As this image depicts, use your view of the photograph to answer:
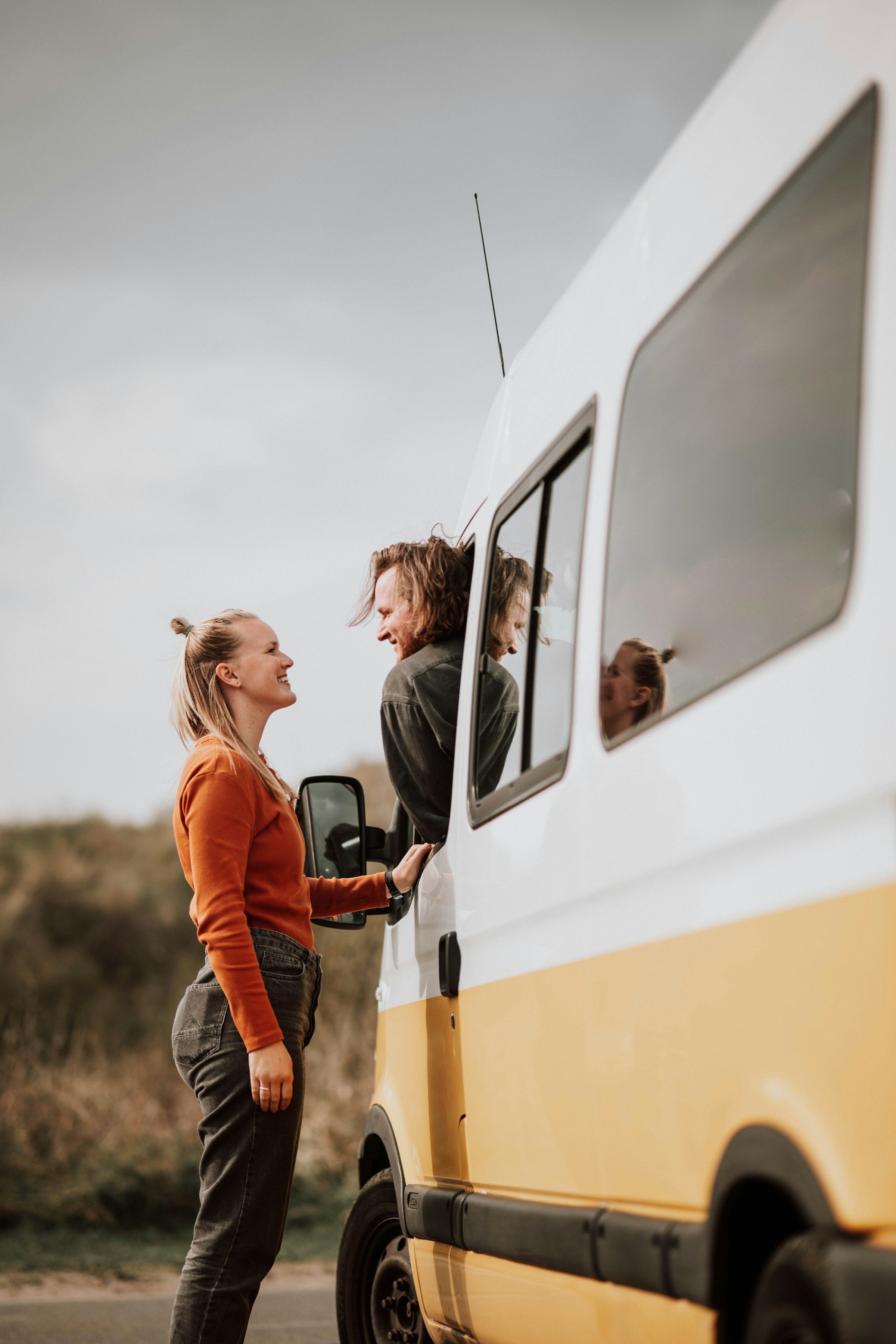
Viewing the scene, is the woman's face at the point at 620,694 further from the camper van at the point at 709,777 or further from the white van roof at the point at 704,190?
the white van roof at the point at 704,190

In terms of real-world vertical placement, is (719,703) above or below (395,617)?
A: below

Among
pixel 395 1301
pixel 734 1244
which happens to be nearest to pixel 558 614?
pixel 734 1244

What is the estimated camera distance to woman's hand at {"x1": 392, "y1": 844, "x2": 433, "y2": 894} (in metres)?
3.36

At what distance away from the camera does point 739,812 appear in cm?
158

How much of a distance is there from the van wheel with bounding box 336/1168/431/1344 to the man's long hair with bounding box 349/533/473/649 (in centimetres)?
151

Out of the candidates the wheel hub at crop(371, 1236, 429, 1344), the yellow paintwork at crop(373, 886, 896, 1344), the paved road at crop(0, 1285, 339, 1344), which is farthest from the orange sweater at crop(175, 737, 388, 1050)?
the paved road at crop(0, 1285, 339, 1344)

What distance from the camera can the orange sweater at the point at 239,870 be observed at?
2.86 meters

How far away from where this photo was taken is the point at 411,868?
339 centimetres

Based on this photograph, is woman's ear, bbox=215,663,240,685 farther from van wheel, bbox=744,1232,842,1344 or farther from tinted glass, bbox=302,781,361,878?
van wheel, bbox=744,1232,842,1344

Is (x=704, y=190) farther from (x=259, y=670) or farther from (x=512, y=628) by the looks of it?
(x=259, y=670)

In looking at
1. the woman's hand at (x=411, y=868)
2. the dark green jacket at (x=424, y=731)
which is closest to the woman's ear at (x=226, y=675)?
the dark green jacket at (x=424, y=731)

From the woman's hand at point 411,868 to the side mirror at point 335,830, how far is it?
266mm

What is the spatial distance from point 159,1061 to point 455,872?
1096cm

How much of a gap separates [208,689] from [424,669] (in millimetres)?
572
